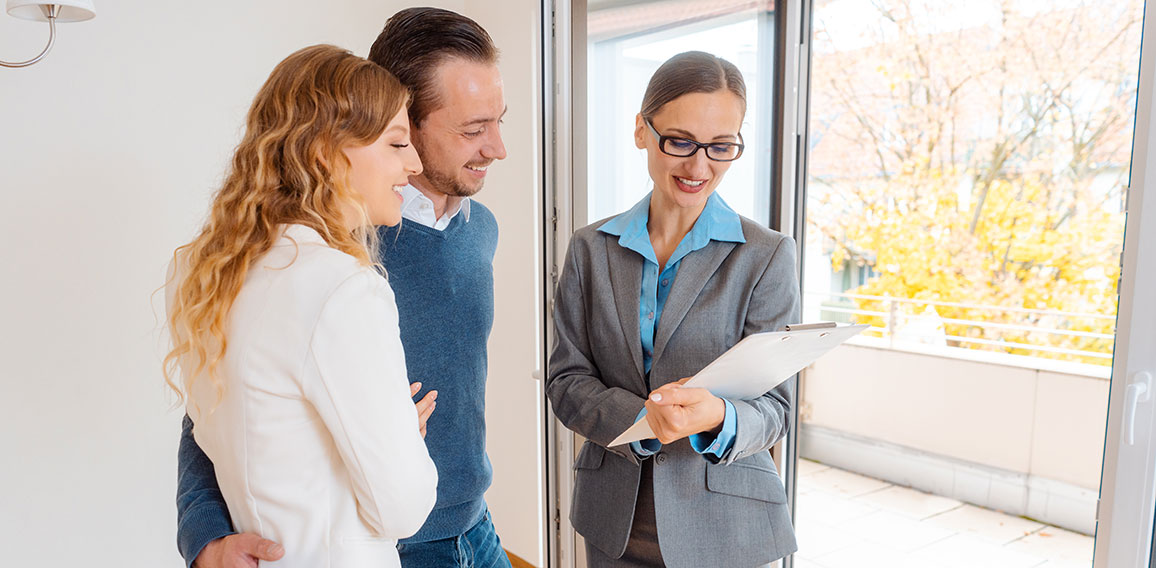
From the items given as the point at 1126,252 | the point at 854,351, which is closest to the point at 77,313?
the point at 1126,252

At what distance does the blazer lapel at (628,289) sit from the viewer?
1.34m

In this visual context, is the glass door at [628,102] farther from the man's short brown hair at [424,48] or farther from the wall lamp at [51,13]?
the wall lamp at [51,13]

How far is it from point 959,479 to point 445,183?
464 centimetres

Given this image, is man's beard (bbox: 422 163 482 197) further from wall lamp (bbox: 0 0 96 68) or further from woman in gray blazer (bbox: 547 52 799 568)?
wall lamp (bbox: 0 0 96 68)

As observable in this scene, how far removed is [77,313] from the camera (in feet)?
7.39

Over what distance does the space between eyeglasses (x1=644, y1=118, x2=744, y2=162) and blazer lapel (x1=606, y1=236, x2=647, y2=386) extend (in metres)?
0.19

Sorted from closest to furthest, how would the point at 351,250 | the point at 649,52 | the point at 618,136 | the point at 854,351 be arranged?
1. the point at 351,250
2. the point at 649,52
3. the point at 618,136
4. the point at 854,351

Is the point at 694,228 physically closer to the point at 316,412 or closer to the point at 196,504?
the point at 316,412

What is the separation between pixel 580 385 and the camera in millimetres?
1380

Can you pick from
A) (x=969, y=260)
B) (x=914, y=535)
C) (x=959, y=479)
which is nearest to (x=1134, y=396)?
(x=914, y=535)

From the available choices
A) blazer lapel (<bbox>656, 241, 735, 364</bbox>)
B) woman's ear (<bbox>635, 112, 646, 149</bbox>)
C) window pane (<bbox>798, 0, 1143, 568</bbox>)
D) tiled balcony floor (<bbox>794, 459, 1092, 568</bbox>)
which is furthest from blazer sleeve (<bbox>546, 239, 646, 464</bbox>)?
window pane (<bbox>798, 0, 1143, 568</bbox>)

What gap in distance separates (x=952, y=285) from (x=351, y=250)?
5.38 metres

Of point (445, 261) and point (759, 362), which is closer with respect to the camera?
point (759, 362)

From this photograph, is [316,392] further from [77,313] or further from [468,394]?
[77,313]
